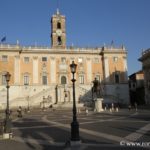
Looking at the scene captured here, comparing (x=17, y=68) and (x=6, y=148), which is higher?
(x=17, y=68)

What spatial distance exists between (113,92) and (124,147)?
201 ft

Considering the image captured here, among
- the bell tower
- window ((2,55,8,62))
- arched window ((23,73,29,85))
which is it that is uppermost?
the bell tower

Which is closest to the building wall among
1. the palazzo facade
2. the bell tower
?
the palazzo facade

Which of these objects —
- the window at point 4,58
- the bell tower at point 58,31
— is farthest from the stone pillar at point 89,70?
the window at point 4,58

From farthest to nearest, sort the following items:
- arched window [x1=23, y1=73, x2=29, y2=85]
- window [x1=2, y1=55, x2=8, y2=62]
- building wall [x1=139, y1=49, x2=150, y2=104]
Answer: arched window [x1=23, y1=73, x2=29, y2=85] → window [x1=2, y1=55, x2=8, y2=62] → building wall [x1=139, y1=49, x2=150, y2=104]

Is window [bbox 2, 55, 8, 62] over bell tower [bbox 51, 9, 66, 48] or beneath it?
beneath

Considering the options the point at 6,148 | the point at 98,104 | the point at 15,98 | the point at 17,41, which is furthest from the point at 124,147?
the point at 17,41

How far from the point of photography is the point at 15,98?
6631cm

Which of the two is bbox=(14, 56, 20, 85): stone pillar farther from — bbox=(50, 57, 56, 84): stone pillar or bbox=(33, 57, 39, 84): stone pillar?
bbox=(50, 57, 56, 84): stone pillar

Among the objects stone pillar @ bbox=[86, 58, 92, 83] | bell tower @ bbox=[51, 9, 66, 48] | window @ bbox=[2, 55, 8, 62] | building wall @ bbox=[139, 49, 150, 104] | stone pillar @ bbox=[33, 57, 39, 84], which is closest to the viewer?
building wall @ bbox=[139, 49, 150, 104]

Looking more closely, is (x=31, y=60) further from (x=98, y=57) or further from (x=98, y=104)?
(x=98, y=104)

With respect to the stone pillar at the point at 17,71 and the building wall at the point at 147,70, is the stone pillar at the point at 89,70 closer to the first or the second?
the building wall at the point at 147,70

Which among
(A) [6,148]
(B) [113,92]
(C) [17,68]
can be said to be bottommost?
(A) [6,148]

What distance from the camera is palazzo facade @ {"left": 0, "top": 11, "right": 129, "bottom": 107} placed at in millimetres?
67062
